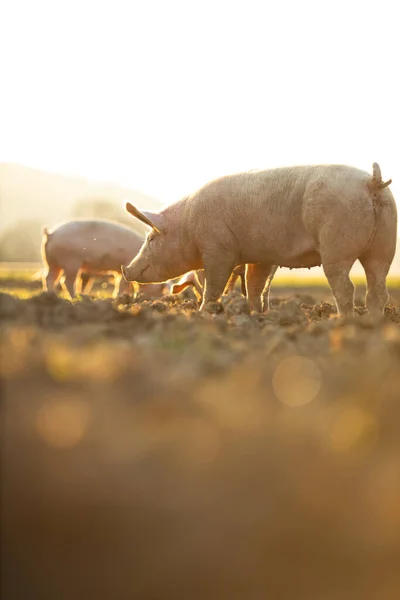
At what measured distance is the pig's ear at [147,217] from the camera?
7.95 m

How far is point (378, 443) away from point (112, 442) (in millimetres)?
660

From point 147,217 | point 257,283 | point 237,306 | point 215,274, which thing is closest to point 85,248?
point 147,217

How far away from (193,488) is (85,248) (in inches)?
483

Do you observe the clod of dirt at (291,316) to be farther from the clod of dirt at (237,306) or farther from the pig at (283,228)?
the pig at (283,228)

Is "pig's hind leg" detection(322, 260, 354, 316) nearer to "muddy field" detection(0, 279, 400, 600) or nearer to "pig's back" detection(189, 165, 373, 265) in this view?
"pig's back" detection(189, 165, 373, 265)

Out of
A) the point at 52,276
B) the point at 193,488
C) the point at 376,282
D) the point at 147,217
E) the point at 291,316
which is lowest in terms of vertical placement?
the point at 52,276

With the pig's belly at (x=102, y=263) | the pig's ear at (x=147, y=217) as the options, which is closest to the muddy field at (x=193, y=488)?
the pig's ear at (x=147, y=217)

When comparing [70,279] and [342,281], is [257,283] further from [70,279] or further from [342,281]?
[70,279]

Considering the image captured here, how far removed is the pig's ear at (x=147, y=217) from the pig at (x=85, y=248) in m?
5.20

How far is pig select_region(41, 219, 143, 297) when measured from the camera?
13.3 m

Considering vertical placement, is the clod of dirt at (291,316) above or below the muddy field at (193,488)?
below

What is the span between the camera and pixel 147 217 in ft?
26.2

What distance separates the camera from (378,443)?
171cm

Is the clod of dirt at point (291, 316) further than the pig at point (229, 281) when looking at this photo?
No
